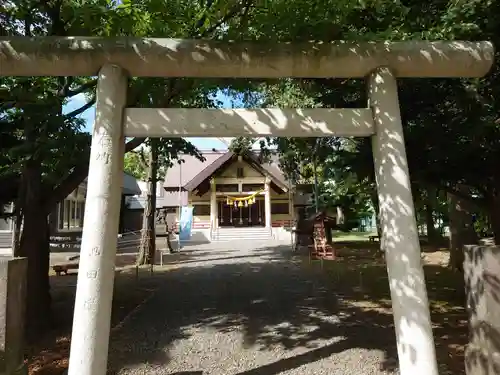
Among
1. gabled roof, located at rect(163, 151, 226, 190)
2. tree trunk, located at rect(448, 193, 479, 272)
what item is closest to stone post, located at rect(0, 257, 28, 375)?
tree trunk, located at rect(448, 193, 479, 272)

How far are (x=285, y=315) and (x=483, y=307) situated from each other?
385 cm

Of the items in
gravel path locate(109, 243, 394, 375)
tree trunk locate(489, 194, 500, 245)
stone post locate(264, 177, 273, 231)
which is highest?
stone post locate(264, 177, 273, 231)

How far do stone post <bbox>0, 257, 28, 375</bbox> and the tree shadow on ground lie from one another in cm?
126

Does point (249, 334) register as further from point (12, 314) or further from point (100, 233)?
point (12, 314)

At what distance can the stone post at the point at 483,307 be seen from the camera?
11.9 ft

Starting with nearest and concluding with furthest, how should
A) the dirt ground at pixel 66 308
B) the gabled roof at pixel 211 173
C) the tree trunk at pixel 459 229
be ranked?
the dirt ground at pixel 66 308, the tree trunk at pixel 459 229, the gabled roof at pixel 211 173

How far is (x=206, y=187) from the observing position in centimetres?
2984

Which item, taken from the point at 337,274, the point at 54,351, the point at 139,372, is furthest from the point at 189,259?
the point at 139,372

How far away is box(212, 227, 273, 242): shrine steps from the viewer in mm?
27105

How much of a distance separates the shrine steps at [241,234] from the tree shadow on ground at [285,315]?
15.2 metres

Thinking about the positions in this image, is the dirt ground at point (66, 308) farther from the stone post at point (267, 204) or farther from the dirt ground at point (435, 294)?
the stone post at point (267, 204)

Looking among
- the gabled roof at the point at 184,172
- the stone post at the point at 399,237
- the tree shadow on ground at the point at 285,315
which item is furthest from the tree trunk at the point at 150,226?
the gabled roof at the point at 184,172

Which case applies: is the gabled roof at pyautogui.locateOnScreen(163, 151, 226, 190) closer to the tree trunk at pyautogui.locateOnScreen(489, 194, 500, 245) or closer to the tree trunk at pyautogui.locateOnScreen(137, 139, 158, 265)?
the tree trunk at pyautogui.locateOnScreen(137, 139, 158, 265)

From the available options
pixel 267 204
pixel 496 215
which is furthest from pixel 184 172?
pixel 496 215
